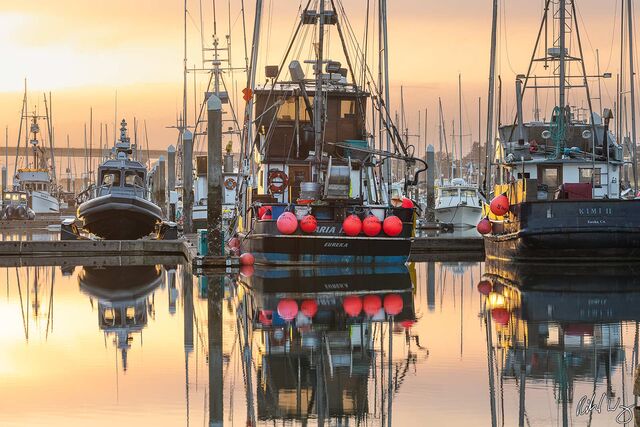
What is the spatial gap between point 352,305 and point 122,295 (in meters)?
5.11

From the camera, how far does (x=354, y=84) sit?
29688mm

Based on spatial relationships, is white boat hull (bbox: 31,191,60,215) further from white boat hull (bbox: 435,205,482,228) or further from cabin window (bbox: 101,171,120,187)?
cabin window (bbox: 101,171,120,187)

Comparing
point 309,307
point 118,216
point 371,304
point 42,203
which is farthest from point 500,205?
point 42,203

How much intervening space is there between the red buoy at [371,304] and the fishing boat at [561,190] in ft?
23.7

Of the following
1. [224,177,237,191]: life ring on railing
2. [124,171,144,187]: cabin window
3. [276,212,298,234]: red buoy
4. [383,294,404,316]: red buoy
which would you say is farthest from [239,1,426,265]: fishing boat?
[224,177,237,191]: life ring on railing

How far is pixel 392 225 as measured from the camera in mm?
26625

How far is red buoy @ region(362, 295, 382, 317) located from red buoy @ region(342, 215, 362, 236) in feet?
17.2

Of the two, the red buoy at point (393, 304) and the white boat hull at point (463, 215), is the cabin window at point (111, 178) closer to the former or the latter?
the red buoy at point (393, 304)

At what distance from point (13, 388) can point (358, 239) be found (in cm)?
1535

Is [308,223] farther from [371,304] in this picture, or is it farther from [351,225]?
[371,304]

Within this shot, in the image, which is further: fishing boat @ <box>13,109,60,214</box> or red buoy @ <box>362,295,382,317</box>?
fishing boat @ <box>13,109,60,214</box>

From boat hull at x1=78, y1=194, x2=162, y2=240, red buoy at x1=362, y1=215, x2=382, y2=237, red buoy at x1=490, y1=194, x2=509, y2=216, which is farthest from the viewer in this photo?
boat hull at x1=78, y1=194, x2=162, y2=240

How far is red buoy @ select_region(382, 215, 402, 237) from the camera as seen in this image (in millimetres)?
26625

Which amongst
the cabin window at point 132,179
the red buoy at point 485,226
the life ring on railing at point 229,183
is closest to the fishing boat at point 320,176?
the red buoy at point 485,226
